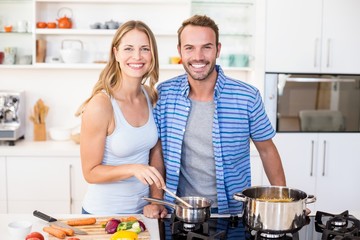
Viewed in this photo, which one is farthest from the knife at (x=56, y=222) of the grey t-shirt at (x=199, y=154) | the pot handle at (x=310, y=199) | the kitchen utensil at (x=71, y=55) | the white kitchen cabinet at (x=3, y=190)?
the kitchen utensil at (x=71, y=55)

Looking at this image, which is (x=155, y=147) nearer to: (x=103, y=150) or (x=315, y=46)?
(x=103, y=150)

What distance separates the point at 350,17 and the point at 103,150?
2.60 meters

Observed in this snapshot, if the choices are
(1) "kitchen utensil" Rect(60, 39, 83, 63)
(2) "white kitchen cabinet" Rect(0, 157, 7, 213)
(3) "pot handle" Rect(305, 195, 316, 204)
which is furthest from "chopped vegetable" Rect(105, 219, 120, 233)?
(1) "kitchen utensil" Rect(60, 39, 83, 63)

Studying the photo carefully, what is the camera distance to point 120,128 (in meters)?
2.27

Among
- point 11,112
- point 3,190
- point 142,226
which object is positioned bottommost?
point 3,190

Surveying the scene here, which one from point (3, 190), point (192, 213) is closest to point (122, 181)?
point (192, 213)

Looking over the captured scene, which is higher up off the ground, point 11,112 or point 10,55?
point 10,55

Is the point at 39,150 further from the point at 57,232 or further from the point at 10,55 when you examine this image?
the point at 57,232

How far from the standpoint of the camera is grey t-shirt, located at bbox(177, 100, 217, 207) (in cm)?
238

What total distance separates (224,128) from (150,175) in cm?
51

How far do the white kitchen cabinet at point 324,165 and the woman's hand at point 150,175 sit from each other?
7.22ft

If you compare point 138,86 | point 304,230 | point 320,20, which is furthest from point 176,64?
point 304,230

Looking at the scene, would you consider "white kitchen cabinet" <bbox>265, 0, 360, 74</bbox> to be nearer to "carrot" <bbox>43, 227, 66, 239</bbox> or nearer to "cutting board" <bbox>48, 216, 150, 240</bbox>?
"cutting board" <bbox>48, 216, 150, 240</bbox>

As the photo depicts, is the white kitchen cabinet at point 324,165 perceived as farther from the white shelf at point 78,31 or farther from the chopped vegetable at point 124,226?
the chopped vegetable at point 124,226
